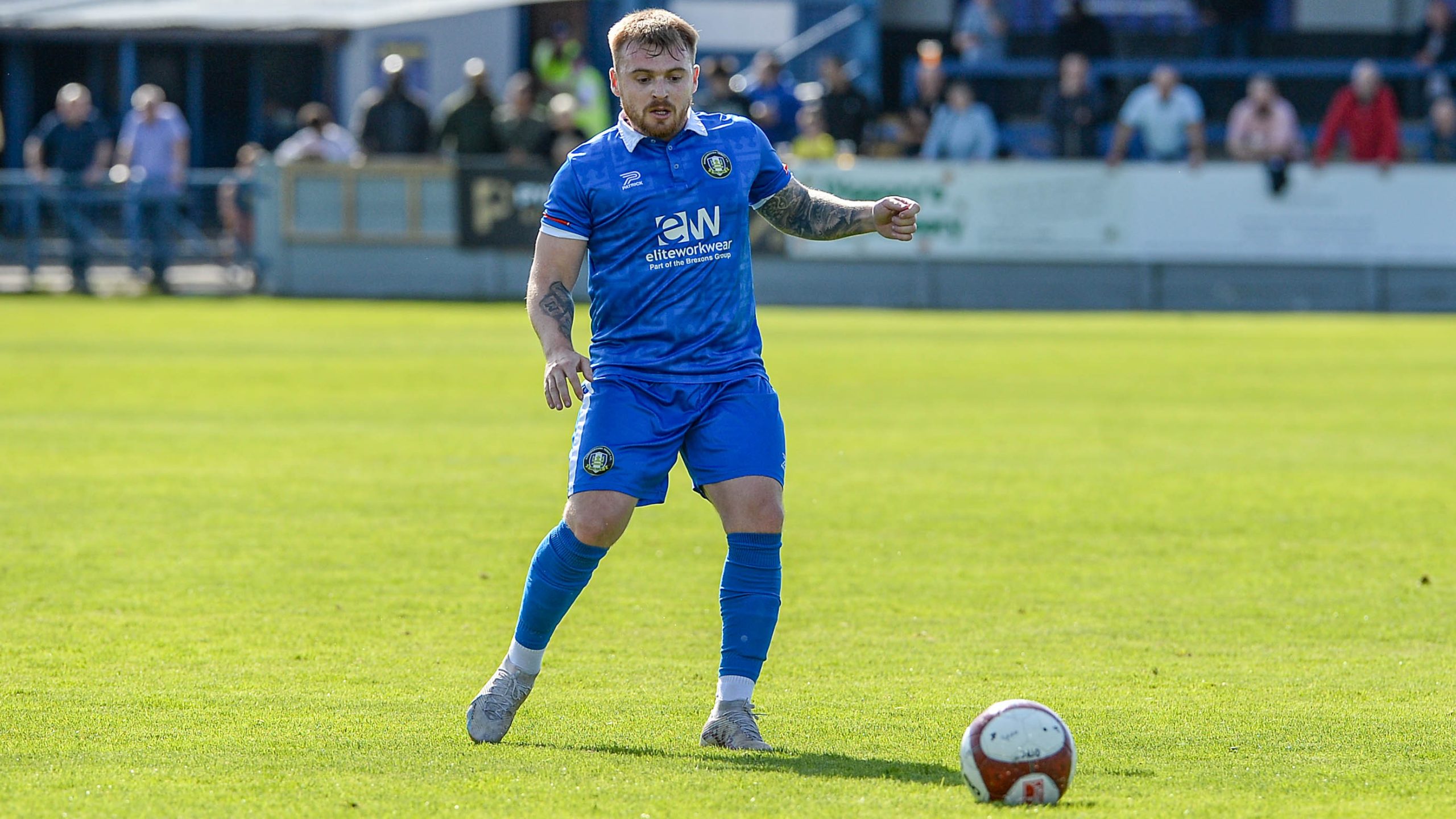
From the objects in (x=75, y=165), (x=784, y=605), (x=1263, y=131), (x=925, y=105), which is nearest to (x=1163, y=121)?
(x=1263, y=131)

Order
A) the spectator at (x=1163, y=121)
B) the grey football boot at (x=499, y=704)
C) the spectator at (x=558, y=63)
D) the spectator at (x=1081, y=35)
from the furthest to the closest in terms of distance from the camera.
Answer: the spectator at (x=1081, y=35)
the spectator at (x=558, y=63)
the spectator at (x=1163, y=121)
the grey football boot at (x=499, y=704)

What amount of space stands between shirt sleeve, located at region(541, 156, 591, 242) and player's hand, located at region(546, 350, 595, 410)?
0.36 metres

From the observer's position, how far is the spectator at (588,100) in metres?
26.5

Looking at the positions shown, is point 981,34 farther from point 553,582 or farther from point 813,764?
point 813,764

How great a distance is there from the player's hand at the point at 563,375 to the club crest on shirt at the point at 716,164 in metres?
0.64

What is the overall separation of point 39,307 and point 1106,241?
39.8 ft

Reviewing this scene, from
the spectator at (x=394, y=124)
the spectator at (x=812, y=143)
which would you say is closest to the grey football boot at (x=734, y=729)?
the spectator at (x=812, y=143)

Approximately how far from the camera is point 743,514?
575 cm

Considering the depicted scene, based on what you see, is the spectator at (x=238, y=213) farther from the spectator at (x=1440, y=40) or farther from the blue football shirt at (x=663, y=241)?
the blue football shirt at (x=663, y=241)

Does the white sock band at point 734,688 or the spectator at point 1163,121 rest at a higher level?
the spectator at point 1163,121

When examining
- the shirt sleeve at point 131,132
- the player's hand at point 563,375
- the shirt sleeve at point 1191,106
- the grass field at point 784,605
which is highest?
the shirt sleeve at point 1191,106

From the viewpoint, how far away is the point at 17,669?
260 inches

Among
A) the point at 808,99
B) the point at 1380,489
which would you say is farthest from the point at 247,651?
the point at 808,99

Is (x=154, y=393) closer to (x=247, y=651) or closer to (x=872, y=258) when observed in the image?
(x=247, y=651)
